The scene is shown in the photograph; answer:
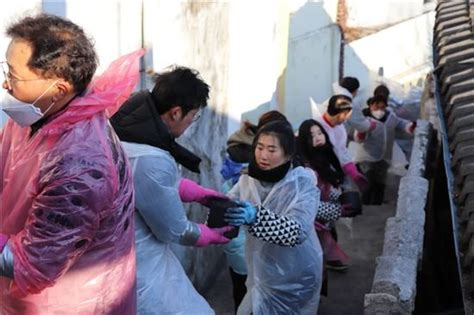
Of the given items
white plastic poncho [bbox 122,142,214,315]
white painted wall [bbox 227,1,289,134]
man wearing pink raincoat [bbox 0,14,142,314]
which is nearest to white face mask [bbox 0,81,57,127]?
man wearing pink raincoat [bbox 0,14,142,314]

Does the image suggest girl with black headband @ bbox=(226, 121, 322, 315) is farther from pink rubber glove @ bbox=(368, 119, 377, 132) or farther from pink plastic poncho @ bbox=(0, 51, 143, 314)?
pink rubber glove @ bbox=(368, 119, 377, 132)

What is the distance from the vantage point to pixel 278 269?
3996mm

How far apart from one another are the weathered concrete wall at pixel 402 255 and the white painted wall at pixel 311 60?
8599 millimetres

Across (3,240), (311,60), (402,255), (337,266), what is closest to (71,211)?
(3,240)

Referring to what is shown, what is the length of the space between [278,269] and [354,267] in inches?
123

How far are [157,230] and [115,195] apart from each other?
0.63 metres

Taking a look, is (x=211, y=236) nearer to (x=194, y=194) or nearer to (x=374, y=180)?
(x=194, y=194)

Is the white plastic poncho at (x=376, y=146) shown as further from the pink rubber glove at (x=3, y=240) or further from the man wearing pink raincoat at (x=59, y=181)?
the pink rubber glove at (x=3, y=240)

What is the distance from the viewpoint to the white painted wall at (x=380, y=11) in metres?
16.5

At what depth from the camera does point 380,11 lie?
55.0ft

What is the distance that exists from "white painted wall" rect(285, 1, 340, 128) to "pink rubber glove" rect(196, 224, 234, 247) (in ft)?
38.6

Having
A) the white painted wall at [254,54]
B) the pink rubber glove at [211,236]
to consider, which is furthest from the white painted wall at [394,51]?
the pink rubber glove at [211,236]

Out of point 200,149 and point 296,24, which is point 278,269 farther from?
point 296,24

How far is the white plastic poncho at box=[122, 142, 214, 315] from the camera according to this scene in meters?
2.96
